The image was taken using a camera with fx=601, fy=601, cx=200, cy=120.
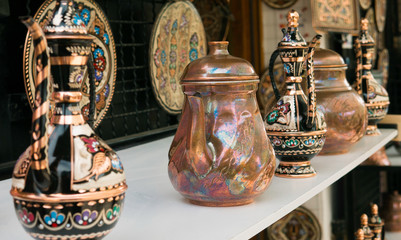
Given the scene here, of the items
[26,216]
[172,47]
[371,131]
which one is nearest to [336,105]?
[371,131]

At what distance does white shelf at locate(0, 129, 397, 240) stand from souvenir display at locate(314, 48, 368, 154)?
9 centimetres

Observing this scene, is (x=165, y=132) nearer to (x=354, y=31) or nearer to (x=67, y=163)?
(x=354, y=31)

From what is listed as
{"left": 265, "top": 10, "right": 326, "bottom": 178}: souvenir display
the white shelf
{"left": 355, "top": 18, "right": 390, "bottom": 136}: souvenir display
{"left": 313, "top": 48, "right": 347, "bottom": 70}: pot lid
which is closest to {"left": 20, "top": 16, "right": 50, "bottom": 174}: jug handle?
the white shelf

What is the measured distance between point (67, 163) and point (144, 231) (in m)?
0.24

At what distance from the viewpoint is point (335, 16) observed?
7.99 ft

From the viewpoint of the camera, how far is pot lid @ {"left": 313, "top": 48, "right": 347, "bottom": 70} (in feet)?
5.36

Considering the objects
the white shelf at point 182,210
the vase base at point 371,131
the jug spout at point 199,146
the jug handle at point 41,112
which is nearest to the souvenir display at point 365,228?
the vase base at point 371,131

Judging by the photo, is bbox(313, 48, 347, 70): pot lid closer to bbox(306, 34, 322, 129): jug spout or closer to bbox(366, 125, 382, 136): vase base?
bbox(306, 34, 322, 129): jug spout

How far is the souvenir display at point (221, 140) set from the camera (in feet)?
3.36

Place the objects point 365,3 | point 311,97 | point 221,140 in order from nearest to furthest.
A: point 221,140 → point 311,97 → point 365,3

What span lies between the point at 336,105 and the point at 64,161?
3.34ft

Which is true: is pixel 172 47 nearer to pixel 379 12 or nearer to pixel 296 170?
pixel 296 170

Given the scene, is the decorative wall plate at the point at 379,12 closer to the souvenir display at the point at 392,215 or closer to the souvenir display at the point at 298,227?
the souvenir display at the point at 392,215

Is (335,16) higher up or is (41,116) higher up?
(335,16)
